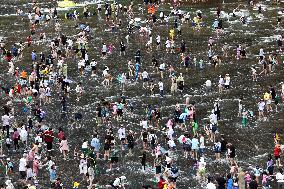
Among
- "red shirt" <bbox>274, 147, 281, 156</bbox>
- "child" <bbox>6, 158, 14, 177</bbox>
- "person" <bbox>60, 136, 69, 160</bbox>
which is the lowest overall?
"child" <bbox>6, 158, 14, 177</bbox>

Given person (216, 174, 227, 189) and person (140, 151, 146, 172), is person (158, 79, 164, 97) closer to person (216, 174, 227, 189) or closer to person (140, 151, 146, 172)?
person (140, 151, 146, 172)

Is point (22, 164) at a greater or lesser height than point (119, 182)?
greater

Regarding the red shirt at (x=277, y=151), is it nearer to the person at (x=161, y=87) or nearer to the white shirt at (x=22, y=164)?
the person at (x=161, y=87)

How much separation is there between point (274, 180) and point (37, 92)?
797 inches

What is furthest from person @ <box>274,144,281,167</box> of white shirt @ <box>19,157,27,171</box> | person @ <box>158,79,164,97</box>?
white shirt @ <box>19,157,27,171</box>

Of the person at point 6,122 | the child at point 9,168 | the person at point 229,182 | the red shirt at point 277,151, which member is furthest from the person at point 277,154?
the person at point 6,122

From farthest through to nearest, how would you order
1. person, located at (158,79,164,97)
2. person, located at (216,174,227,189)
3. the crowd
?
person, located at (158,79,164,97), the crowd, person, located at (216,174,227,189)

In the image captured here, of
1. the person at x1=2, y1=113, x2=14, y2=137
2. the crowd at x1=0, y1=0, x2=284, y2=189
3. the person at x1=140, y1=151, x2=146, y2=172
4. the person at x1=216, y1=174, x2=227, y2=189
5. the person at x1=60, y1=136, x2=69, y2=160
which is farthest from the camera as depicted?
the person at x1=2, y1=113, x2=14, y2=137

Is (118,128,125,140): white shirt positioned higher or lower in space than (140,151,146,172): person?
higher

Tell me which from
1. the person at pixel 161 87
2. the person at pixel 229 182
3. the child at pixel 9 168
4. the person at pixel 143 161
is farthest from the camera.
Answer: the person at pixel 161 87

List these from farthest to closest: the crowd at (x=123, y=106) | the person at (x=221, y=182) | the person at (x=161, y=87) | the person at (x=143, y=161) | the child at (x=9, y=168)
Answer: the person at (x=161, y=87)
the child at (x=9, y=168)
the person at (x=143, y=161)
the crowd at (x=123, y=106)
the person at (x=221, y=182)

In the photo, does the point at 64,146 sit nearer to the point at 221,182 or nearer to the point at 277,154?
the point at 221,182

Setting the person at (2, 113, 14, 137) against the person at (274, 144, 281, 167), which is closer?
the person at (274, 144, 281, 167)

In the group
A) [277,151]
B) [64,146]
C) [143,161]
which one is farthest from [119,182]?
[277,151]
